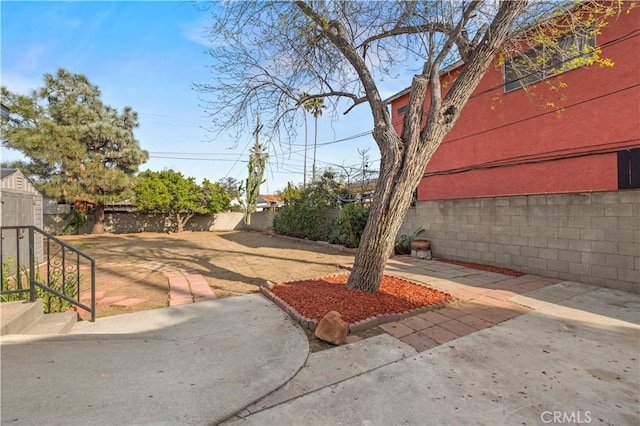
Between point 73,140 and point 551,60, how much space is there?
1815 centimetres

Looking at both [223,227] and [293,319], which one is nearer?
[293,319]

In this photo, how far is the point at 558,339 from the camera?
115 inches


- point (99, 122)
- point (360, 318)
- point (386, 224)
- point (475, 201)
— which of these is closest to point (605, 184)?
point (475, 201)

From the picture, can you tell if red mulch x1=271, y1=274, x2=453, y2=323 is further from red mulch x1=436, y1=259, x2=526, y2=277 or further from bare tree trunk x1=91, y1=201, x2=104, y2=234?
bare tree trunk x1=91, y1=201, x2=104, y2=234

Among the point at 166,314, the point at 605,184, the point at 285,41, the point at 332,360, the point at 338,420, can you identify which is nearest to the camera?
the point at 338,420

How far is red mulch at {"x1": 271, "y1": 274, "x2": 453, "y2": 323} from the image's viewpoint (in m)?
3.45

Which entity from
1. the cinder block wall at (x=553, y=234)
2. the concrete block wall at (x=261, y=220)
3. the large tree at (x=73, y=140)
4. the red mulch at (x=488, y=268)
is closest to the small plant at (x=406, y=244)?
the cinder block wall at (x=553, y=234)

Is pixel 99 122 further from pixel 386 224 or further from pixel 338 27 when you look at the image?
pixel 386 224

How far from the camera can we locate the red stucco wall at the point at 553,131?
5.25 m

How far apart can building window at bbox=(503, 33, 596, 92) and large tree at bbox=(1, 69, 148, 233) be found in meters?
16.6

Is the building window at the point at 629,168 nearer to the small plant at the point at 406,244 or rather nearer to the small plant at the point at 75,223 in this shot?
the small plant at the point at 406,244

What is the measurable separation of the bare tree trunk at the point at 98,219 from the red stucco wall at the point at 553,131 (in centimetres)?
1760

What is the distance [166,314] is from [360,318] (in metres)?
2.33

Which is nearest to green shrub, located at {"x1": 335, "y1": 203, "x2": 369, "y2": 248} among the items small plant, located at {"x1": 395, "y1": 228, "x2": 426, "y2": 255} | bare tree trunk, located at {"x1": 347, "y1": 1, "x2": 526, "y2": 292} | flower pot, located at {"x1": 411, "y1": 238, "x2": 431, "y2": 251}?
small plant, located at {"x1": 395, "y1": 228, "x2": 426, "y2": 255}
